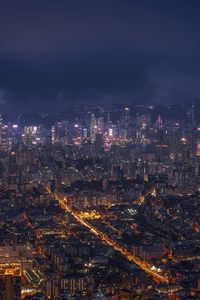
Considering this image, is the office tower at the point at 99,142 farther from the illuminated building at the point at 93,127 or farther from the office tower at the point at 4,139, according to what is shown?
the office tower at the point at 4,139

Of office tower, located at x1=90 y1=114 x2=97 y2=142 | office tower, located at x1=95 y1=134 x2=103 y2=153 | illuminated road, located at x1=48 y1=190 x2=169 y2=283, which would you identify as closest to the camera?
illuminated road, located at x1=48 y1=190 x2=169 y2=283

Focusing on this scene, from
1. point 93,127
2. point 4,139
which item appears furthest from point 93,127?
point 4,139

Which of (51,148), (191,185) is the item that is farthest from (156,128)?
(191,185)

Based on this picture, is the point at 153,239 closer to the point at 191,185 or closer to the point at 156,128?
the point at 191,185

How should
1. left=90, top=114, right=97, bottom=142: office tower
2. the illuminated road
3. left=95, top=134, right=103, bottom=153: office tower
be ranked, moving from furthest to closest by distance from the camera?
left=90, top=114, right=97, bottom=142: office tower, left=95, top=134, right=103, bottom=153: office tower, the illuminated road

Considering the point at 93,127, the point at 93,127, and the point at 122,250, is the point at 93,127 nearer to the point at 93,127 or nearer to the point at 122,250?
the point at 93,127

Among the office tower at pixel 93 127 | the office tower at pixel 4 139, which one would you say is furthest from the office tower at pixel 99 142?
the office tower at pixel 4 139

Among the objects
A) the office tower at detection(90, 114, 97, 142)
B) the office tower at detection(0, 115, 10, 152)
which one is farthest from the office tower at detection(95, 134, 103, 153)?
the office tower at detection(0, 115, 10, 152)

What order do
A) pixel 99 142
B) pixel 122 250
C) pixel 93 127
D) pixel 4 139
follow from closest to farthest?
1. pixel 122 250
2. pixel 99 142
3. pixel 4 139
4. pixel 93 127

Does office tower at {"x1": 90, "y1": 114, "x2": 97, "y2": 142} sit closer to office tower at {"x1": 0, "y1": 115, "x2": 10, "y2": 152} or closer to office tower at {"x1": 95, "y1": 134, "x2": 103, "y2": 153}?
office tower at {"x1": 95, "y1": 134, "x2": 103, "y2": 153}

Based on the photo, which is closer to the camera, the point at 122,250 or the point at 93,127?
the point at 122,250

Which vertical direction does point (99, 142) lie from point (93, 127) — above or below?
below

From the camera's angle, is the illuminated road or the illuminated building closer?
the illuminated road
